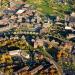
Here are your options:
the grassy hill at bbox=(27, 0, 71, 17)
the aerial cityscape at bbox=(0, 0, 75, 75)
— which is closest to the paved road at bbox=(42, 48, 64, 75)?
the aerial cityscape at bbox=(0, 0, 75, 75)

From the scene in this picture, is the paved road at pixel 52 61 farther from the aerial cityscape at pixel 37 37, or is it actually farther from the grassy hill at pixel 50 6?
the grassy hill at pixel 50 6

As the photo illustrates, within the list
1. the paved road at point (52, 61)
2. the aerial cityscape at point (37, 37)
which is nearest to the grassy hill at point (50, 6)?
the aerial cityscape at point (37, 37)

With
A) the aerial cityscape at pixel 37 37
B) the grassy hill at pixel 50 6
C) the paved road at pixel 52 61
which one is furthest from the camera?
the grassy hill at pixel 50 6

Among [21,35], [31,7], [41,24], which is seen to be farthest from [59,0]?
[21,35]

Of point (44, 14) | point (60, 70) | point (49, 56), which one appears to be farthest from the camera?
point (44, 14)

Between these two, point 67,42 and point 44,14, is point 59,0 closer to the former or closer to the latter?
point 44,14

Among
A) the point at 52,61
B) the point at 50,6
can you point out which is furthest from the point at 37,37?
the point at 50,6

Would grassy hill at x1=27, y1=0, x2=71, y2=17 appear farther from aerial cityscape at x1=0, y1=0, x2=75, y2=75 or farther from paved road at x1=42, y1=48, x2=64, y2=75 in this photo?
paved road at x1=42, y1=48, x2=64, y2=75
